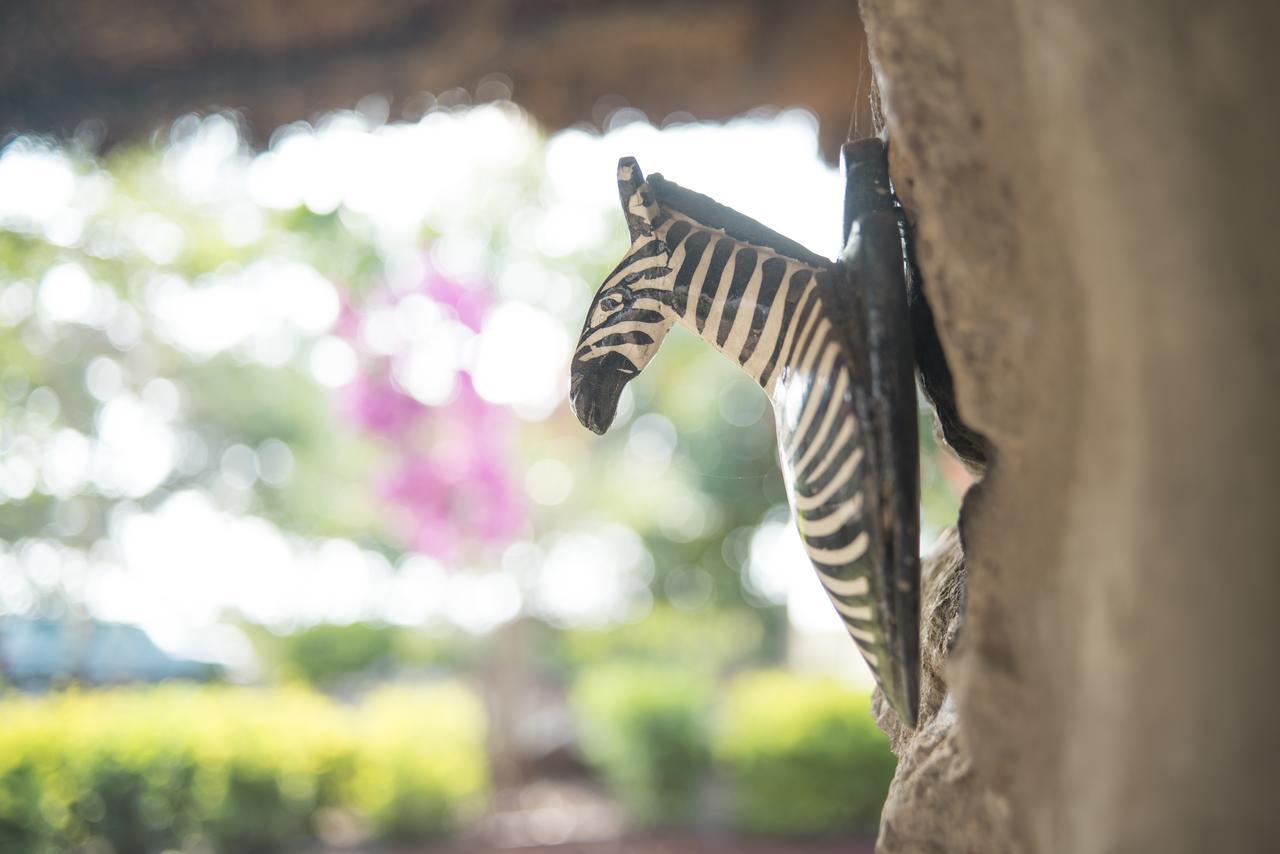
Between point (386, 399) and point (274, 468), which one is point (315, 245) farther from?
point (274, 468)

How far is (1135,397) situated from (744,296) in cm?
47

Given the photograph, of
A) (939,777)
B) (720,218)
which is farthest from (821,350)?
(939,777)

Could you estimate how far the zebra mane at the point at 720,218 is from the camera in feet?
3.43

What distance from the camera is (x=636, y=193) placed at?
109cm

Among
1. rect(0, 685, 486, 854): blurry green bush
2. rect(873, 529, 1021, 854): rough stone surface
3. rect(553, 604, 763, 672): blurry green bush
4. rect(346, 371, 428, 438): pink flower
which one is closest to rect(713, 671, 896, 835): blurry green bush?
rect(0, 685, 486, 854): blurry green bush

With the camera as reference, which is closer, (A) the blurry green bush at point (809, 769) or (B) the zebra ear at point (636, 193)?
(B) the zebra ear at point (636, 193)

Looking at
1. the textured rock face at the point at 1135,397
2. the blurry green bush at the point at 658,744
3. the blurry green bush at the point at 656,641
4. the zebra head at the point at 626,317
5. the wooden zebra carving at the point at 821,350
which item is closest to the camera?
the textured rock face at the point at 1135,397

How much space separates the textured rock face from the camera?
23.5 inches

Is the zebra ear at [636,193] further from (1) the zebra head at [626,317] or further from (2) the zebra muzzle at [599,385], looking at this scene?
(2) the zebra muzzle at [599,385]

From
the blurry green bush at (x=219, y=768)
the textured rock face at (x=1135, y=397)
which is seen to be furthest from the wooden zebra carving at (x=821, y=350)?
the blurry green bush at (x=219, y=768)

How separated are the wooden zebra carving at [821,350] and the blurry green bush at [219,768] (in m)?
4.87

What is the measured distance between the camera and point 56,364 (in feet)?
27.7

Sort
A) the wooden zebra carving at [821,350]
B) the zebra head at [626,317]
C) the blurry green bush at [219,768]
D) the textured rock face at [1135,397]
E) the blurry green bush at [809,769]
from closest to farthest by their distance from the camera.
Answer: the textured rock face at [1135,397], the wooden zebra carving at [821,350], the zebra head at [626,317], the blurry green bush at [219,768], the blurry green bush at [809,769]

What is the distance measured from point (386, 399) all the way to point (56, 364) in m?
3.84
